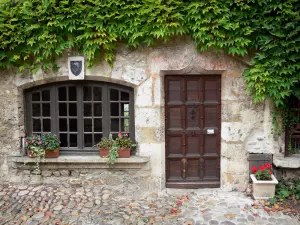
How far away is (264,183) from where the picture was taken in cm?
439

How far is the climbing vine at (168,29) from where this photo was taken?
4.20 metres

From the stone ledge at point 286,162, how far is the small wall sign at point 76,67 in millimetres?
3447

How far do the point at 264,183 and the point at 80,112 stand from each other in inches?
126

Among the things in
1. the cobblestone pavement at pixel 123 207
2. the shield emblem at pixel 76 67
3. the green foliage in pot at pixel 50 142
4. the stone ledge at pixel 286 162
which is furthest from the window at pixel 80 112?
the stone ledge at pixel 286 162

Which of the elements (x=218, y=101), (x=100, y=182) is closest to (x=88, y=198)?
(x=100, y=182)

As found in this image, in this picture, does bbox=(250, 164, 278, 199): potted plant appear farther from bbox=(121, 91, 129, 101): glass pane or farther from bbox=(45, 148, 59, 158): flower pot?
bbox=(45, 148, 59, 158): flower pot

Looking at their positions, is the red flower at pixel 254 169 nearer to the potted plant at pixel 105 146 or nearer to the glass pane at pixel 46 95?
the potted plant at pixel 105 146

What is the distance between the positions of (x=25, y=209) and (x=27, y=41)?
255 cm

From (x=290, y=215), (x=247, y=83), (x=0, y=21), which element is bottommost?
(x=290, y=215)

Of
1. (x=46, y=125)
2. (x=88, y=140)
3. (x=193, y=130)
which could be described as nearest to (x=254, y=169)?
(x=193, y=130)

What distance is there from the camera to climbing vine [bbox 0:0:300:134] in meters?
4.20

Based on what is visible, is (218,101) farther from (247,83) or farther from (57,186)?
(57,186)

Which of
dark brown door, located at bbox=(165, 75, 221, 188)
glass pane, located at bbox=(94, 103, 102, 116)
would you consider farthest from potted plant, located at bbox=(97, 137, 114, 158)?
dark brown door, located at bbox=(165, 75, 221, 188)

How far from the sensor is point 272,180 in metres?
4.45
